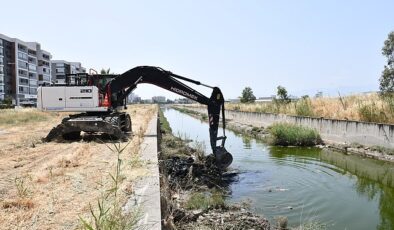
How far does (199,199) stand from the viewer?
Result: 9.14 m

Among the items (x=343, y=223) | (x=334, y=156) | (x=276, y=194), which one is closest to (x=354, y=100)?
(x=334, y=156)

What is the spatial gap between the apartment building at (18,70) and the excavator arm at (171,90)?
7696 cm

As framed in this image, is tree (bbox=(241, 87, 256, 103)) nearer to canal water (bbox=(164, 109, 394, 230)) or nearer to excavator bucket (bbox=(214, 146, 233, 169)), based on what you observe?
canal water (bbox=(164, 109, 394, 230))

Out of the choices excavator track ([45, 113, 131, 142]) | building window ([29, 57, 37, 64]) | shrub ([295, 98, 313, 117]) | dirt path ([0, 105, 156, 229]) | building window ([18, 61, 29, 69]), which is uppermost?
building window ([29, 57, 37, 64])

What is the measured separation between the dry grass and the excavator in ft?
28.9

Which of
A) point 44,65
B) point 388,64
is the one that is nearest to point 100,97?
point 388,64

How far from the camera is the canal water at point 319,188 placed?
9359mm

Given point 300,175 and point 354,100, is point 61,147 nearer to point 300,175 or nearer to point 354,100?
point 300,175

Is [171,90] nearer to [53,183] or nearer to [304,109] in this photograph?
[53,183]

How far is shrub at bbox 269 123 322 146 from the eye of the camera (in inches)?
850

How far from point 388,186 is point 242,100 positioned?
200 ft

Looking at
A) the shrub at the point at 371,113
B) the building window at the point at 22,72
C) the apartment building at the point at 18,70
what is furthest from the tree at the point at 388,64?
the building window at the point at 22,72

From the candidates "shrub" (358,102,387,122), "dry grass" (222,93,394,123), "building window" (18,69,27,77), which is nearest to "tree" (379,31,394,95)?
"dry grass" (222,93,394,123)

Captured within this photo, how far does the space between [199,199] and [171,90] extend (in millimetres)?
6780
